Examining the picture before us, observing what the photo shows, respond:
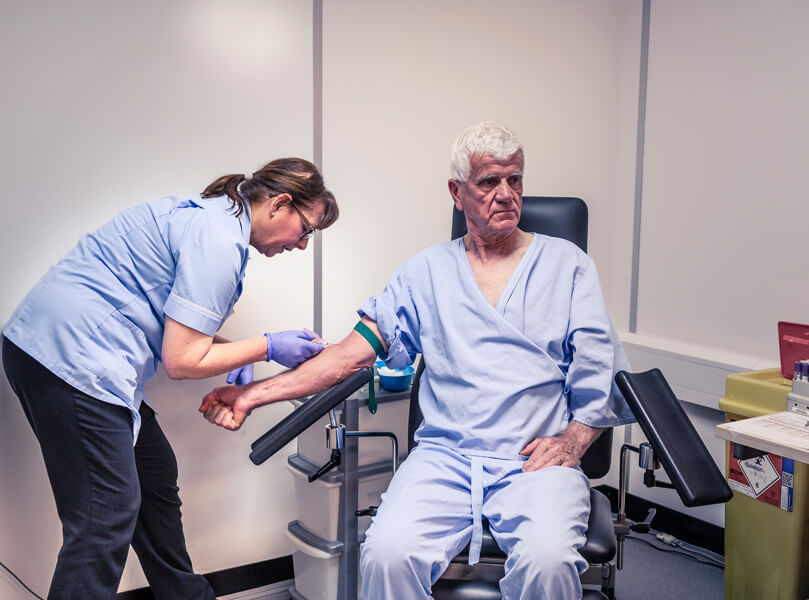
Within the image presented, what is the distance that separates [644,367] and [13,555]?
6.79 feet

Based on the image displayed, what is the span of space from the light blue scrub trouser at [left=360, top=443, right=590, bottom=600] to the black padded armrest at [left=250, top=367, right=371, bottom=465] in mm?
236

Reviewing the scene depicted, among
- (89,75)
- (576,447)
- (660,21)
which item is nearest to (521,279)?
(576,447)

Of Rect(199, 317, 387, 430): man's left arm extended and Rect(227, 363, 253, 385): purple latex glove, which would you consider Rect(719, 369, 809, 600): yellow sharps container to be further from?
Rect(227, 363, 253, 385): purple latex glove

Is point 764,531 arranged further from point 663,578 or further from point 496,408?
point 496,408

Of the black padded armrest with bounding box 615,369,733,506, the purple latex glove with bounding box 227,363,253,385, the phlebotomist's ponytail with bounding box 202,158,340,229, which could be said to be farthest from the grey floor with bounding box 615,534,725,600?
the phlebotomist's ponytail with bounding box 202,158,340,229

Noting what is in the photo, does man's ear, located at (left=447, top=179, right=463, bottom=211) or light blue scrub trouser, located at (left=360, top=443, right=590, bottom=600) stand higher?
man's ear, located at (left=447, top=179, right=463, bottom=211)

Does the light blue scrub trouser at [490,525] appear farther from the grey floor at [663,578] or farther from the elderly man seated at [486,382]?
the grey floor at [663,578]

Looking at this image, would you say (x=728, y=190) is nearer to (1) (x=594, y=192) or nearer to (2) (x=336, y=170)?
(1) (x=594, y=192)

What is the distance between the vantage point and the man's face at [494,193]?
1.74m

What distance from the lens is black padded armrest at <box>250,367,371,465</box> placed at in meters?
1.49

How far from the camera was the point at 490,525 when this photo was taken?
149 centimetres

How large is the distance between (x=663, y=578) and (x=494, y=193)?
1.42 metres

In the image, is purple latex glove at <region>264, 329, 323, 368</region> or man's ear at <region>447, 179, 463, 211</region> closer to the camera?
purple latex glove at <region>264, 329, 323, 368</region>

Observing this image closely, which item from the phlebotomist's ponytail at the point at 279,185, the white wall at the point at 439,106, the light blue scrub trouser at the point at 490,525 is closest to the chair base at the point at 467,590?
the light blue scrub trouser at the point at 490,525
